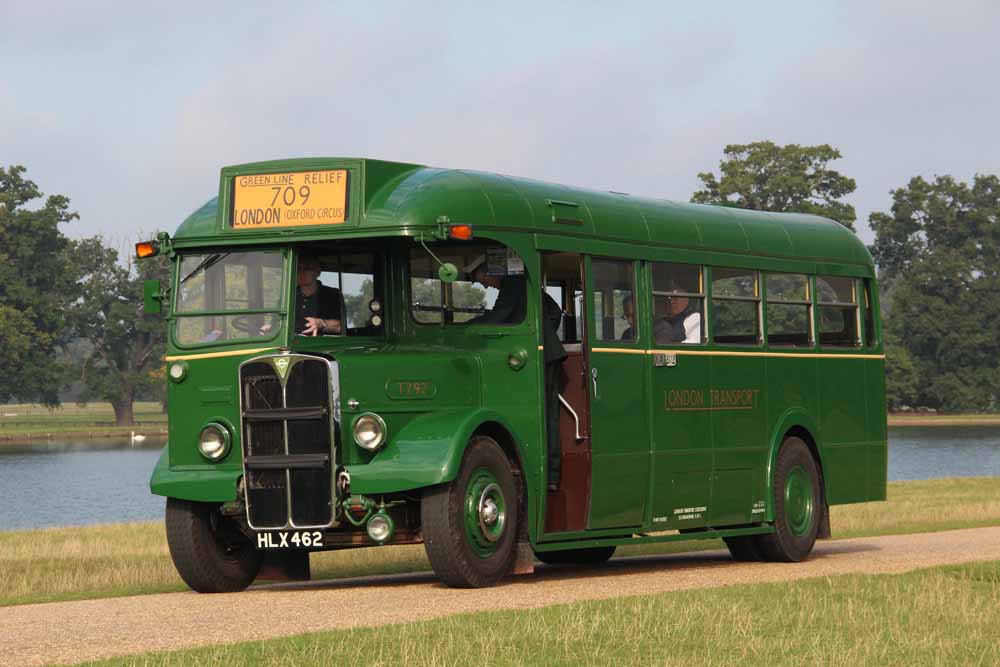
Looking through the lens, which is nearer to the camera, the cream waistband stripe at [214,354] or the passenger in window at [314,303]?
the cream waistband stripe at [214,354]

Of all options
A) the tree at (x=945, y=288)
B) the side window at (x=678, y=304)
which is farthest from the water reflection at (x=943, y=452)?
the side window at (x=678, y=304)

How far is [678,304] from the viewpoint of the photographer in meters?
17.3

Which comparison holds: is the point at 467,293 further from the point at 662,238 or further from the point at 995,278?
the point at 995,278

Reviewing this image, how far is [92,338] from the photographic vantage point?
115812mm

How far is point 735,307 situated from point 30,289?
299 feet

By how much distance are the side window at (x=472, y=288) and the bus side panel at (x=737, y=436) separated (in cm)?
337

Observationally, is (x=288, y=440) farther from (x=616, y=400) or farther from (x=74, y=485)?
(x=74, y=485)

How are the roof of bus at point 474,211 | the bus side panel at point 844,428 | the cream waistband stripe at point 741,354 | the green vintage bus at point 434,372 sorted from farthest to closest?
the bus side panel at point 844,428, the cream waistband stripe at point 741,354, the roof of bus at point 474,211, the green vintage bus at point 434,372

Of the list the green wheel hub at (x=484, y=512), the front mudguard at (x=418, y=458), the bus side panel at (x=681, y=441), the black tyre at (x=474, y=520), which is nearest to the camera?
the front mudguard at (x=418, y=458)

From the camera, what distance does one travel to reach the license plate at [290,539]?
1396cm

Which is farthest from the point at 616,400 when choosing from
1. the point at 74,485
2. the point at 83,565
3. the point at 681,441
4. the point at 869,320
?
the point at 74,485

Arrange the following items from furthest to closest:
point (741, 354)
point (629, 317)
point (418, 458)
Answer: point (741, 354) < point (629, 317) < point (418, 458)

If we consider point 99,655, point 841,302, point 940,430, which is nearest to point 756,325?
point 841,302

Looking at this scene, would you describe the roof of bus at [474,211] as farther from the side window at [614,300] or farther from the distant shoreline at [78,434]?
the distant shoreline at [78,434]
